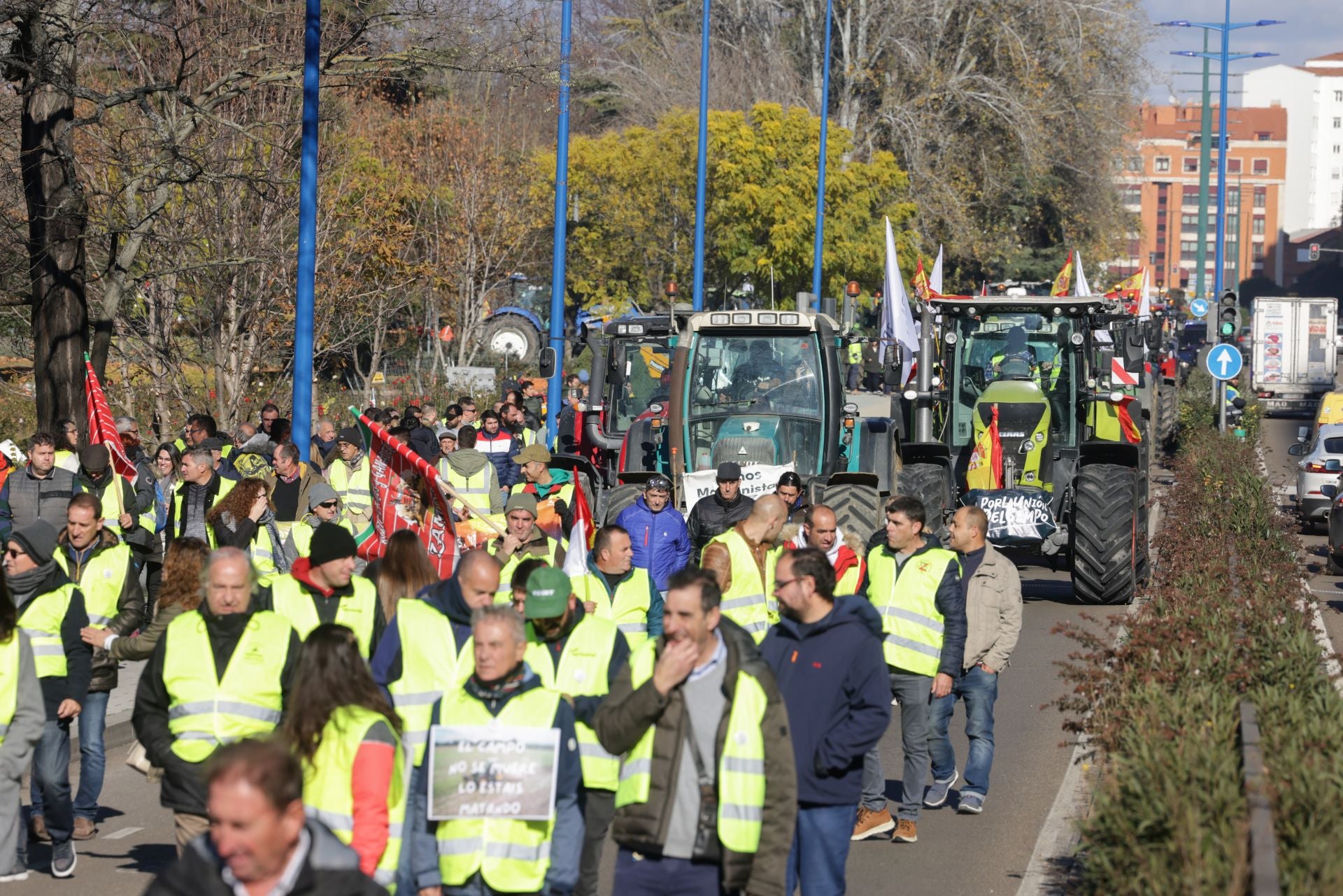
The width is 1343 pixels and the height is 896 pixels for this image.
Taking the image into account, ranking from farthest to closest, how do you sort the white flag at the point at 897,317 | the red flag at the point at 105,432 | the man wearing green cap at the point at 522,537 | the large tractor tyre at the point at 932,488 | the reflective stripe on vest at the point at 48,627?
the white flag at the point at 897,317
the large tractor tyre at the point at 932,488
the red flag at the point at 105,432
the man wearing green cap at the point at 522,537
the reflective stripe on vest at the point at 48,627

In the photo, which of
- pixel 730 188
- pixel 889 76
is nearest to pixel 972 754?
pixel 730 188

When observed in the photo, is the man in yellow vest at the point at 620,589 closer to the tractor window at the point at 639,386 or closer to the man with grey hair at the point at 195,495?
the man with grey hair at the point at 195,495

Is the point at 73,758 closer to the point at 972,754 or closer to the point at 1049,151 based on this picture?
the point at 972,754

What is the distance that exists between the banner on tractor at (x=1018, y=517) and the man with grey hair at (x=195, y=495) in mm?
7224

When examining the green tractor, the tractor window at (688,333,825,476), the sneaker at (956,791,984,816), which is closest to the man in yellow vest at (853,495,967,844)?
the sneaker at (956,791,984,816)

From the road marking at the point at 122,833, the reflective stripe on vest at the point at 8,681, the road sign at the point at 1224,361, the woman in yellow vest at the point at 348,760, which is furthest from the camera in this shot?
the road sign at the point at 1224,361

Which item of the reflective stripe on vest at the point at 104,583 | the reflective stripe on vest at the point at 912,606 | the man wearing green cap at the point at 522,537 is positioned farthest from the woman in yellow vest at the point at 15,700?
the reflective stripe on vest at the point at 912,606

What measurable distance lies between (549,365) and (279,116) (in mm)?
5110

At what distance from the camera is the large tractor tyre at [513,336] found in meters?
43.2

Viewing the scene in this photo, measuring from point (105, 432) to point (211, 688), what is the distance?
821cm

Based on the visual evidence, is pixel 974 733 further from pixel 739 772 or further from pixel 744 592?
pixel 739 772

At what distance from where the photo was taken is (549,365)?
20.2 metres

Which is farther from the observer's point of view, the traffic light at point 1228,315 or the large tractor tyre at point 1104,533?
the traffic light at point 1228,315

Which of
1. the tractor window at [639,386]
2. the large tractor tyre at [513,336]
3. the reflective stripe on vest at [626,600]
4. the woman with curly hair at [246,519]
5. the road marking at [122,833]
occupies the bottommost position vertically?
the road marking at [122,833]
